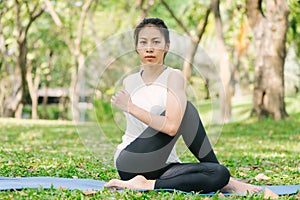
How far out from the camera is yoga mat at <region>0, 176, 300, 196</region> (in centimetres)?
436

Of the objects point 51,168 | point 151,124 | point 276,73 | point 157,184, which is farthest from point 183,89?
point 276,73

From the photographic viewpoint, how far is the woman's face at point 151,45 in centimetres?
450

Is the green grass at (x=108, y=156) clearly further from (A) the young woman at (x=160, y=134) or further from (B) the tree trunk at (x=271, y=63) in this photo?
(B) the tree trunk at (x=271, y=63)

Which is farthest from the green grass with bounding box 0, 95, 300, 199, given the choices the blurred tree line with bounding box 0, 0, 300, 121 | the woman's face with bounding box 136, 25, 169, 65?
the woman's face with bounding box 136, 25, 169, 65

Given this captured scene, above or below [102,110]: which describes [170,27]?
above

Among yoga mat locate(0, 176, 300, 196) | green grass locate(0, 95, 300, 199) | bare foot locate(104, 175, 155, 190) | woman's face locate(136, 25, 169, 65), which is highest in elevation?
woman's face locate(136, 25, 169, 65)

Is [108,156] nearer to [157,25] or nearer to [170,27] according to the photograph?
[157,25]

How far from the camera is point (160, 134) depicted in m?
4.33

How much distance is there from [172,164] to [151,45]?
2.91 ft

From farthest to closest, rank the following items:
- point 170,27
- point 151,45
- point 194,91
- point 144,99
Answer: point 170,27 < point 194,91 < point 151,45 < point 144,99

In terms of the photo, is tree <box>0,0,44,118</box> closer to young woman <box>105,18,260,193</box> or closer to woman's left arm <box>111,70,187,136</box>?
young woman <box>105,18,260,193</box>

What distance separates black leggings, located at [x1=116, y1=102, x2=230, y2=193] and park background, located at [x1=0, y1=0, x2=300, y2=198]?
23.8 inches

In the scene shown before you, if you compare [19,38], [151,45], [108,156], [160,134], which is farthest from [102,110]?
[19,38]

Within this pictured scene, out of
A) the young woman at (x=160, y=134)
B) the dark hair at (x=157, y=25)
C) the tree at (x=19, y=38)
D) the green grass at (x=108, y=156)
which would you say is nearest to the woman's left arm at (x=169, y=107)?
the young woman at (x=160, y=134)
